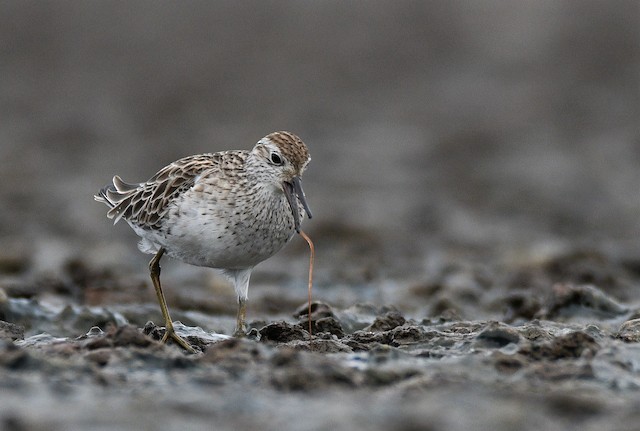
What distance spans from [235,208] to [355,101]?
18.8 m

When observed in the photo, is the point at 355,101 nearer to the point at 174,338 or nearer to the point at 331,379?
the point at 174,338

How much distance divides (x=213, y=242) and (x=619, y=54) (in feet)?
70.0

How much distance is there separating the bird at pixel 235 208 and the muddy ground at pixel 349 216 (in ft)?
2.07

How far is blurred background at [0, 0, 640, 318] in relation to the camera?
19422mm

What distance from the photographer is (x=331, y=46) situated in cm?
2750

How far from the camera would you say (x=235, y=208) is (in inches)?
319

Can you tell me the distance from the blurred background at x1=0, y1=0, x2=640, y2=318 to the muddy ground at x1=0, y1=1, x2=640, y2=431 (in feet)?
0.23

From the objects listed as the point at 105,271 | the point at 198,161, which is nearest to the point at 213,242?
the point at 198,161

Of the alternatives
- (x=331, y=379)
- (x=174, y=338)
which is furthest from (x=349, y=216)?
(x=331, y=379)

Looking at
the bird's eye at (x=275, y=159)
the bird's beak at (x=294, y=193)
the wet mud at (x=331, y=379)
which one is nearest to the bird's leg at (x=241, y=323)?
the wet mud at (x=331, y=379)

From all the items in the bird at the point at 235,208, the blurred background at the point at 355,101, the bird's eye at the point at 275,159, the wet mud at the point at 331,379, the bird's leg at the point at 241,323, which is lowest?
the wet mud at the point at 331,379

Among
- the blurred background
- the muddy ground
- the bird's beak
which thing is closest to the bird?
the bird's beak

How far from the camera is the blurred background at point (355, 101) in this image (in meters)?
19.4

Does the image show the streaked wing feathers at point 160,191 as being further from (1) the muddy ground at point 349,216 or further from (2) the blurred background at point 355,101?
(2) the blurred background at point 355,101
